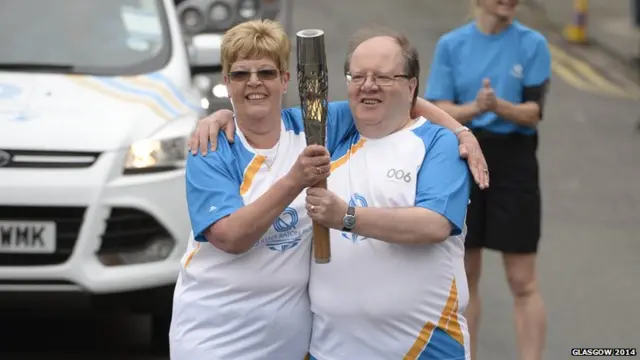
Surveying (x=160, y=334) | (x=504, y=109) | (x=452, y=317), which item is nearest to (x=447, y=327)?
(x=452, y=317)

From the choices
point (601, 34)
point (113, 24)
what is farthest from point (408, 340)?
point (601, 34)

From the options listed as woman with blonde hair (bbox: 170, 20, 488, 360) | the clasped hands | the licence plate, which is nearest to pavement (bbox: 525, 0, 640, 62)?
the clasped hands

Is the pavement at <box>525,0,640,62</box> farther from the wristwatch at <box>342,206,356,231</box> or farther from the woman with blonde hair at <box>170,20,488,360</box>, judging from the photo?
the wristwatch at <box>342,206,356,231</box>

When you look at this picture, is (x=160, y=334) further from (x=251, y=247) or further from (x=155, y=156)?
(x=251, y=247)

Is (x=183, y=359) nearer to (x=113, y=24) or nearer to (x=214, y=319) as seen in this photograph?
(x=214, y=319)

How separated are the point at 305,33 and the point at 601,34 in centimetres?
1558

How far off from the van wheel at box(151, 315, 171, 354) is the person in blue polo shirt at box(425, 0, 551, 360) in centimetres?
164

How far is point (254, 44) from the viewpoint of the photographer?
4.22 m

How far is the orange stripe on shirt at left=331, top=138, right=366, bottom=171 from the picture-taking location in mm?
4246

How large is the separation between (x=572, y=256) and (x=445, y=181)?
5.37m

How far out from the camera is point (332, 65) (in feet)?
53.9

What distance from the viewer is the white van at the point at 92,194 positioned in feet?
21.7

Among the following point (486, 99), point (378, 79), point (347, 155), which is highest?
point (378, 79)

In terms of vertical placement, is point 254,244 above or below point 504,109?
above
